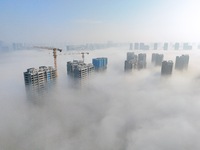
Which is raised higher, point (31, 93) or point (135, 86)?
point (31, 93)

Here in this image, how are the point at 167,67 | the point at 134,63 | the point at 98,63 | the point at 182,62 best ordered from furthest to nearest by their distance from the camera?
the point at 182,62 < the point at 134,63 < the point at 98,63 < the point at 167,67

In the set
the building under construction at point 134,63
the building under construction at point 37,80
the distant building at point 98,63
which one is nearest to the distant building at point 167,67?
the building under construction at point 134,63

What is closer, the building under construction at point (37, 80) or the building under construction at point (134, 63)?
the building under construction at point (37, 80)

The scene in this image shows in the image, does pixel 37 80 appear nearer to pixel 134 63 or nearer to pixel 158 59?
pixel 134 63

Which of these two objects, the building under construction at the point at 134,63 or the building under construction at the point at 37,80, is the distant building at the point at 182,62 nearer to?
the building under construction at the point at 134,63

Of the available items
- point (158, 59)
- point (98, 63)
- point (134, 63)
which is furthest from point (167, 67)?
point (98, 63)

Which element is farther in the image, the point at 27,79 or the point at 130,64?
the point at 130,64

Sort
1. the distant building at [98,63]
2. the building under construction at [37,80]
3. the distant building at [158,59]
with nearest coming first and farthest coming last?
1. the building under construction at [37,80]
2. the distant building at [98,63]
3. the distant building at [158,59]

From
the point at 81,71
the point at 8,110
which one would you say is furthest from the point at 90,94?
the point at 8,110

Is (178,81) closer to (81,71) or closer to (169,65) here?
(169,65)

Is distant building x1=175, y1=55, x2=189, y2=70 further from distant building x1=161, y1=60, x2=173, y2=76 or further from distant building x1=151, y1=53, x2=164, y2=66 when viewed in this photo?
distant building x1=161, y1=60, x2=173, y2=76

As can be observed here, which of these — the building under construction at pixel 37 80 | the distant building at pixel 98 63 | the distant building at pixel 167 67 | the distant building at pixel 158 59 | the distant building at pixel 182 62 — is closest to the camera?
the building under construction at pixel 37 80
